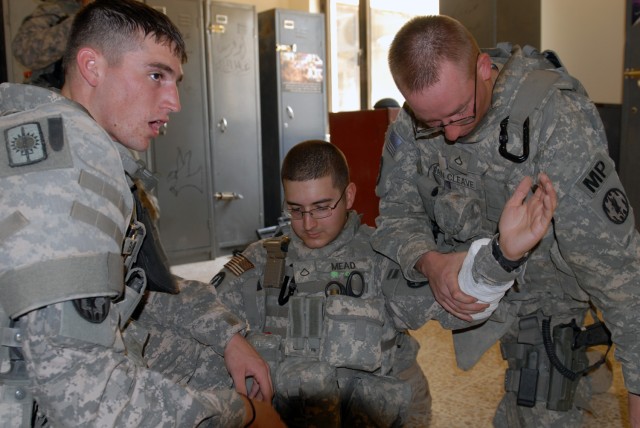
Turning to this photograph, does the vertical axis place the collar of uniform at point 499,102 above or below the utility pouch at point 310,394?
above

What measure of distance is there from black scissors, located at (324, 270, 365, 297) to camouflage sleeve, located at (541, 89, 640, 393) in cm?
62

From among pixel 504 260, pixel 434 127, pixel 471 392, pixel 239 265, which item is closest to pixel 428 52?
pixel 434 127

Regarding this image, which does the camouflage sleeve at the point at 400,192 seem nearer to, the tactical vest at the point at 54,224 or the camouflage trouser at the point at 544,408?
the camouflage trouser at the point at 544,408

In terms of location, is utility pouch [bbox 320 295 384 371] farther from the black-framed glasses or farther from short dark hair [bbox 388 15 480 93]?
short dark hair [bbox 388 15 480 93]

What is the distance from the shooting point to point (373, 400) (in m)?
1.85

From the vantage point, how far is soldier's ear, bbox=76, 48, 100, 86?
1.24 meters

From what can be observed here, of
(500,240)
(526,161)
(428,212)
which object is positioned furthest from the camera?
(428,212)

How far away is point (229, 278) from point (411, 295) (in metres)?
0.62

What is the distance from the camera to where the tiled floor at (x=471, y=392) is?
→ 7.98 ft

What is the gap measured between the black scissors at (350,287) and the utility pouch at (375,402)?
0.26 meters

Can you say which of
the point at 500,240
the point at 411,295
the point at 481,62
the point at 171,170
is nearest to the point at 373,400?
the point at 411,295

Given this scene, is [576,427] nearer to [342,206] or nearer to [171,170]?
[342,206]

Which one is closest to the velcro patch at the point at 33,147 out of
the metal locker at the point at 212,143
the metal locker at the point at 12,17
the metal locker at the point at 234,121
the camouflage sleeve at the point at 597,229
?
the camouflage sleeve at the point at 597,229

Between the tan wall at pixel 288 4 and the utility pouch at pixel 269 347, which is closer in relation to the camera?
the utility pouch at pixel 269 347
